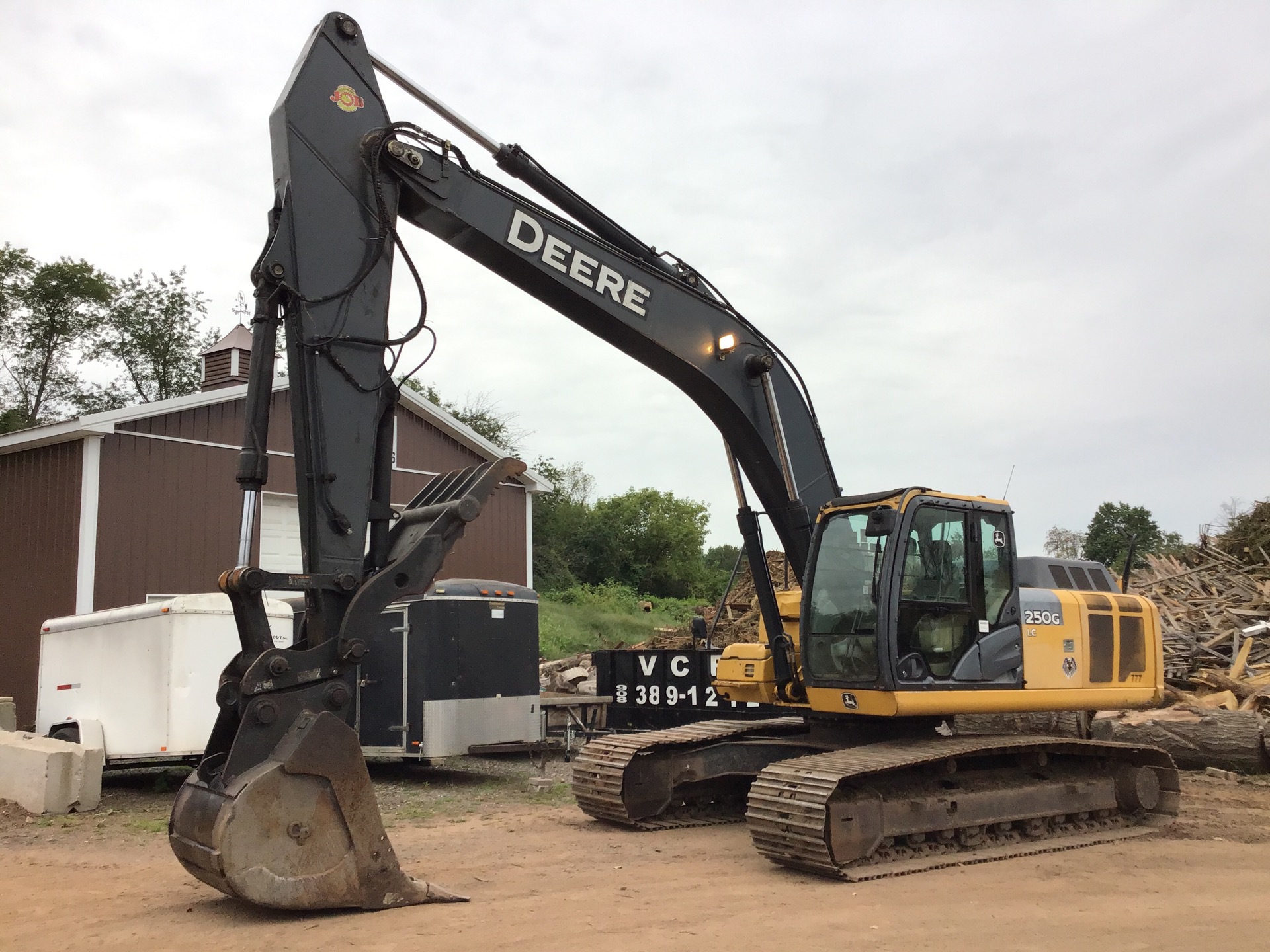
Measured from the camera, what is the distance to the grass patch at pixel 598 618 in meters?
27.2

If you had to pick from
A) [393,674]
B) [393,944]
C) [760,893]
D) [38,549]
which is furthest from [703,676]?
[38,549]

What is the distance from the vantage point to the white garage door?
16.9m

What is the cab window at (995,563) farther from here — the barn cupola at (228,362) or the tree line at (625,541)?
the tree line at (625,541)

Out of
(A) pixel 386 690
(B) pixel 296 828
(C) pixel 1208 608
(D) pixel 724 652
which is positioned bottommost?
(B) pixel 296 828

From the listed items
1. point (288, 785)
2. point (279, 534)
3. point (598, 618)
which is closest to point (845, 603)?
point (288, 785)

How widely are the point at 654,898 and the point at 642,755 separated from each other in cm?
238

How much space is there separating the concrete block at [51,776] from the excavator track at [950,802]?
22.3ft

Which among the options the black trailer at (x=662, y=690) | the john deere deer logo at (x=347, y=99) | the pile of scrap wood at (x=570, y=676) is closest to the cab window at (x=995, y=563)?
the black trailer at (x=662, y=690)

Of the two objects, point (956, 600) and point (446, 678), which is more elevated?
point (956, 600)

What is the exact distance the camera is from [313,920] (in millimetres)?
5461

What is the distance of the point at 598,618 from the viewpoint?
31.8 m

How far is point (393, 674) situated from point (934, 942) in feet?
25.5

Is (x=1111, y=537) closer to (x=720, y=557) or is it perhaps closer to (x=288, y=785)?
(x=720, y=557)

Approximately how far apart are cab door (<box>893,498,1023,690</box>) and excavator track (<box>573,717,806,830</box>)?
185cm
